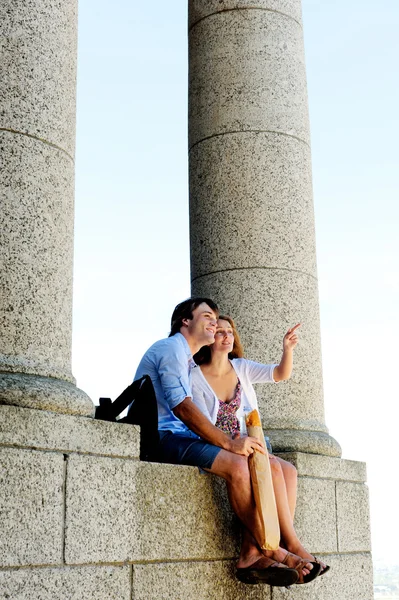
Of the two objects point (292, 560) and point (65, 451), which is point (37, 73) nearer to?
point (65, 451)

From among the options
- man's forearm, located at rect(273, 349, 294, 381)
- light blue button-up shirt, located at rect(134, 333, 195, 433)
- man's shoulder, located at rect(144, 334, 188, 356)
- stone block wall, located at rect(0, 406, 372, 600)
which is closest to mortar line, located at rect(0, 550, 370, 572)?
stone block wall, located at rect(0, 406, 372, 600)

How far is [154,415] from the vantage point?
15.1 metres

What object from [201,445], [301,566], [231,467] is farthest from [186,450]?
[301,566]

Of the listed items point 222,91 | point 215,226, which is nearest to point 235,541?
point 215,226

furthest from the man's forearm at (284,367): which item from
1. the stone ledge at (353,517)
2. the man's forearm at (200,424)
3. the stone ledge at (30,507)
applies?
the stone ledge at (30,507)

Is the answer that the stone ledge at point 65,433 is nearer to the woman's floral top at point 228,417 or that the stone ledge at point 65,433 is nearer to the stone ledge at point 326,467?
the woman's floral top at point 228,417

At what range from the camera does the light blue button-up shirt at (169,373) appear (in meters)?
15.8

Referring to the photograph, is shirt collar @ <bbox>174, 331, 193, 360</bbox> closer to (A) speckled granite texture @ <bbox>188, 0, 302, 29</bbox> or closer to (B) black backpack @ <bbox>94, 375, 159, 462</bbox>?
(B) black backpack @ <bbox>94, 375, 159, 462</bbox>

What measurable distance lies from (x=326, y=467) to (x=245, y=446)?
17.3 ft

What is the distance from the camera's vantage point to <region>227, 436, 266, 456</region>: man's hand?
601 inches

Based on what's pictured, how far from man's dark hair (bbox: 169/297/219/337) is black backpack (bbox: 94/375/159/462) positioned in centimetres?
240

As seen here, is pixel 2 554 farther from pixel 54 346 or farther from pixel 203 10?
pixel 203 10

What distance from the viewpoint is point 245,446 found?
1527 cm

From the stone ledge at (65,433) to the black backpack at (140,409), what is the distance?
36.5 inches
